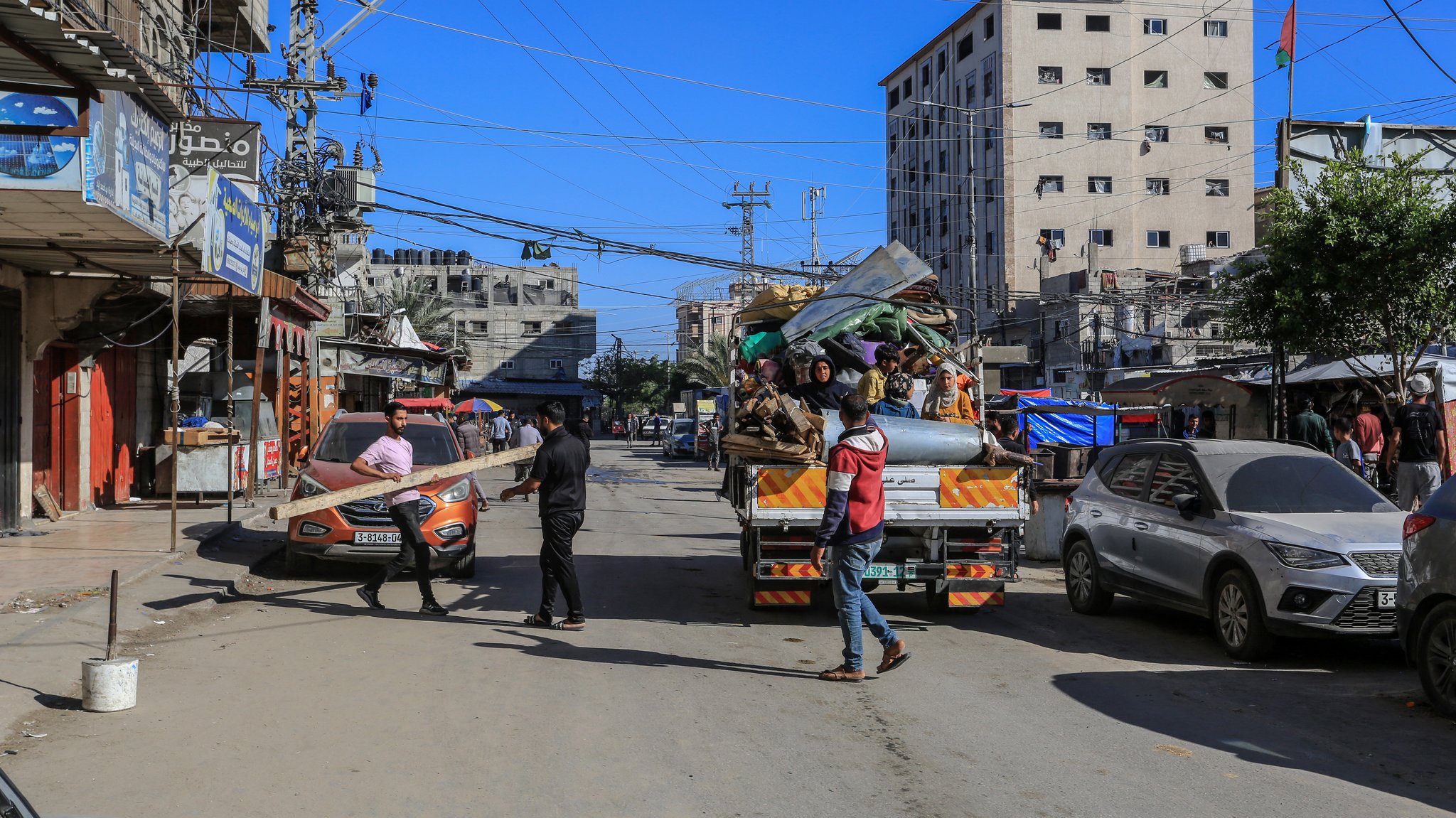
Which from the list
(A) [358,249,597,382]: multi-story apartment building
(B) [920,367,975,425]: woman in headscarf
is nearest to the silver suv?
(B) [920,367,975,425]: woman in headscarf

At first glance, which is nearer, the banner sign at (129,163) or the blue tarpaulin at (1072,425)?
the banner sign at (129,163)

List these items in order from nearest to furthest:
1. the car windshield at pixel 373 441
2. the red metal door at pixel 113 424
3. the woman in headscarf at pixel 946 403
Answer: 1. the woman in headscarf at pixel 946 403
2. the car windshield at pixel 373 441
3. the red metal door at pixel 113 424

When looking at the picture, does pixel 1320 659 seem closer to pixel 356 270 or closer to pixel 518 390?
pixel 356 270

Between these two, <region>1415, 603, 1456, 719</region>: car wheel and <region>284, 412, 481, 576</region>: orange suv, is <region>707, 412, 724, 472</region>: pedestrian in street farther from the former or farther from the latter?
<region>1415, 603, 1456, 719</region>: car wheel

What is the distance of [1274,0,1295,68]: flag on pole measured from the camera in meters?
23.5

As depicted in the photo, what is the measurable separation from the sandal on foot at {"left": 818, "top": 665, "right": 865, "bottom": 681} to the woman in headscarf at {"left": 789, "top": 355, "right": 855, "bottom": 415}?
326 centimetres

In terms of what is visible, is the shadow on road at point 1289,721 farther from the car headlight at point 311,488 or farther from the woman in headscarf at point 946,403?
the car headlight at point 311,488

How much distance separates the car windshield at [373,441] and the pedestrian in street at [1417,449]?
10.7 metres

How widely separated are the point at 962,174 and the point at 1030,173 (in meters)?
4.63

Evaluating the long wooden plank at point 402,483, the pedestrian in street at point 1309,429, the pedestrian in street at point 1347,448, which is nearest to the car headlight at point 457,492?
the long wooden plank at point 402,483

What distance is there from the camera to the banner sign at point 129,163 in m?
9.53

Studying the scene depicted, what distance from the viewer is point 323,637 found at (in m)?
8.96

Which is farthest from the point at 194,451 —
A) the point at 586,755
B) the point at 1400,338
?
the point at 1400,338

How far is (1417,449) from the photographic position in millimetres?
12352
